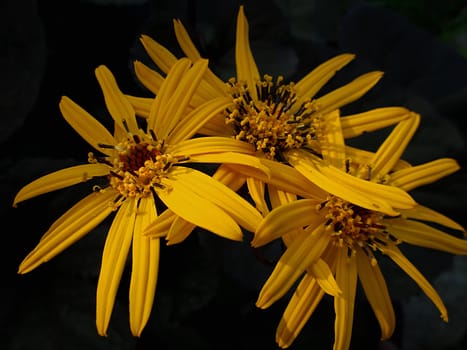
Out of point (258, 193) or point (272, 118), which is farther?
point (272, 118)

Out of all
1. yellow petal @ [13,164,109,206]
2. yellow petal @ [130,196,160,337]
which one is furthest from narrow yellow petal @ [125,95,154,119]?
yellow petal @ [130,196,160,337]

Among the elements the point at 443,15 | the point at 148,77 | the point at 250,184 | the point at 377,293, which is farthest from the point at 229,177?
the point at 443,15

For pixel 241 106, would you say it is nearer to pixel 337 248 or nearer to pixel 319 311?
pixel 337 248

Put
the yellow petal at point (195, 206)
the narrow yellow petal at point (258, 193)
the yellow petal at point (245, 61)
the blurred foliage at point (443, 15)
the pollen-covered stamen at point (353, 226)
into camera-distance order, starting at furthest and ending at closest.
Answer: the blurred foliage at point (443, 15) → the yellow petal at point (245, 61) → the pollen-covered stamen at point (353, 226) → the narrow yellow petal at point (258, 193) → the yellow petal at point (195, 206)

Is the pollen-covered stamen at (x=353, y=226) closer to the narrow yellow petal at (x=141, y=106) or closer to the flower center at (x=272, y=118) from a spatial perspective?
the flower center at (x=272, y=118)

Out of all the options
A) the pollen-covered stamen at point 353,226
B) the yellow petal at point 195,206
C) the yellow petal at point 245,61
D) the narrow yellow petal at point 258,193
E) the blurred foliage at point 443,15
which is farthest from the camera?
the blurred foliage at point 443,15

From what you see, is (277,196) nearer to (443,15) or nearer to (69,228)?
(69,228)

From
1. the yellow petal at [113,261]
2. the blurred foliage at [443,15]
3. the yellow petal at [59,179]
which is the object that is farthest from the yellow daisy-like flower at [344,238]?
the blurred foliage at [443,15]
